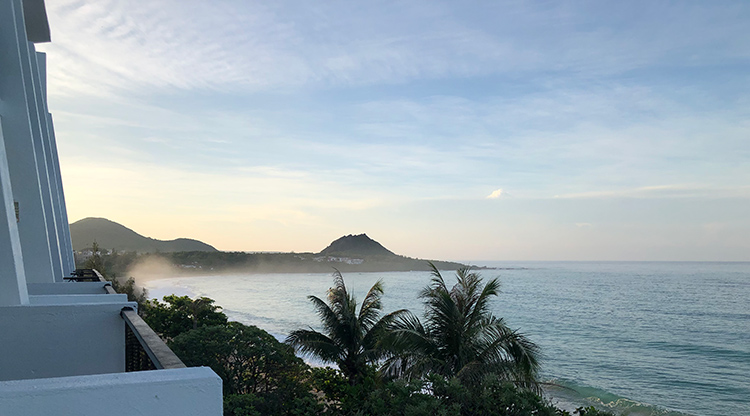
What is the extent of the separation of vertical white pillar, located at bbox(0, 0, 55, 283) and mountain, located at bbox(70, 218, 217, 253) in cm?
13136

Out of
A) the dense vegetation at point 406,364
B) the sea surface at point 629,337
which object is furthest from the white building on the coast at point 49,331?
the sea surface at point 629,337

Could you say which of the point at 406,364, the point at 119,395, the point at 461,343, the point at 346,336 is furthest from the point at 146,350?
the point at 346,336

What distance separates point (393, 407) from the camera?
9031mm

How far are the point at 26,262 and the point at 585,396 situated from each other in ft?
79.7

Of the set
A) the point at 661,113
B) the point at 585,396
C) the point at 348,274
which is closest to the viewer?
the point at 585,396

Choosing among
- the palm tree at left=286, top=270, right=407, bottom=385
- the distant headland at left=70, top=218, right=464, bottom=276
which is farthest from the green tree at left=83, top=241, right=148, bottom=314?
the distant headland at left=70, top=218, right=464, bottom=276

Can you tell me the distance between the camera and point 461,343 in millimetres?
12125

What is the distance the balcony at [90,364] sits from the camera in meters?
1.49

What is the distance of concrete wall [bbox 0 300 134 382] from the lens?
3451 millimetres

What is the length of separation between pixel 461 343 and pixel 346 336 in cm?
490

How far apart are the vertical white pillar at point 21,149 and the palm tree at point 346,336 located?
964 centimetres

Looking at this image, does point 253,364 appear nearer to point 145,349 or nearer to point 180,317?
point 180,317

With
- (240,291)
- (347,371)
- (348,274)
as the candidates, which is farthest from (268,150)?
(348,274)

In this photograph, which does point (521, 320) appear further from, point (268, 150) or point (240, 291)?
point (240, 291)
